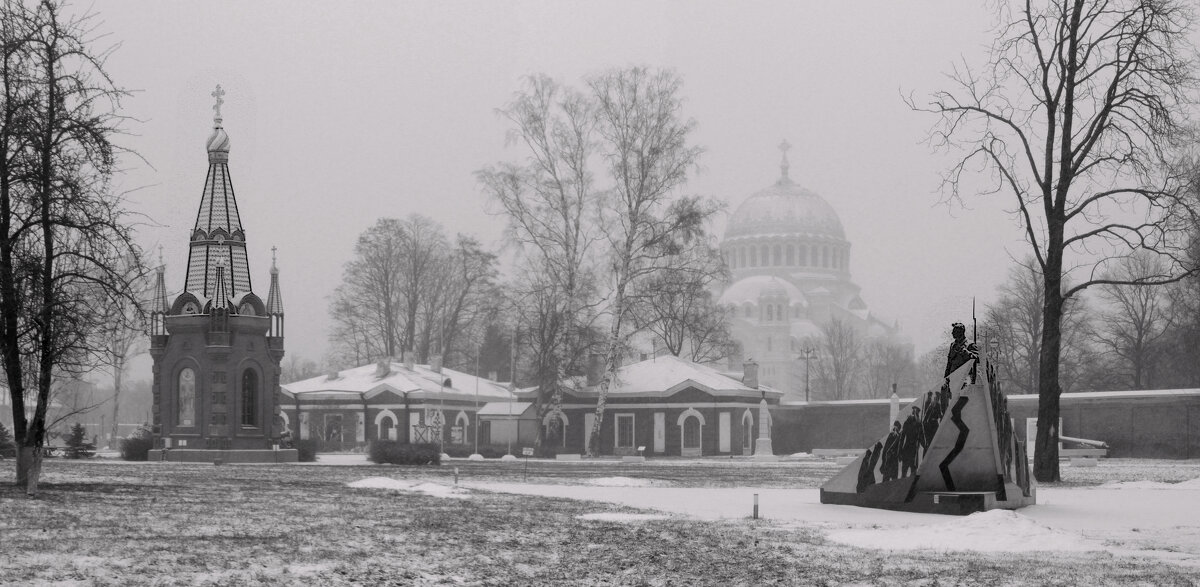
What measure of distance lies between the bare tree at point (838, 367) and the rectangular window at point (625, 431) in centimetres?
4305

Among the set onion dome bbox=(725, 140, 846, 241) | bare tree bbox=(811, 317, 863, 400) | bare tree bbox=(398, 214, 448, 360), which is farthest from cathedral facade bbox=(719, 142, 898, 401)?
bare tree bbox=(398, 214, 448, 360)

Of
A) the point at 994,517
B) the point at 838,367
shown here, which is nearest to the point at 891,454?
the point at 994,517

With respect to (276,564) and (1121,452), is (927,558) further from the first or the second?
(1121,452)

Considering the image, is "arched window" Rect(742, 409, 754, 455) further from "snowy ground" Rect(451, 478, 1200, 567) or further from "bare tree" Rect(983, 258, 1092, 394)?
"snowy ground" Rect(451, 478, 1200, 567)

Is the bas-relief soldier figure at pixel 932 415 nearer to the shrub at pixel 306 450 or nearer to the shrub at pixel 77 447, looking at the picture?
the shrub at pixel 306 450

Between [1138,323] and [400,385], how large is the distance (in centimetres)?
3498

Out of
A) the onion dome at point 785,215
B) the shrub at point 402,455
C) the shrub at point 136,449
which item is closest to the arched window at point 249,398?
the shrub at point 136,449

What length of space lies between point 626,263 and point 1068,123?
25.9 metres

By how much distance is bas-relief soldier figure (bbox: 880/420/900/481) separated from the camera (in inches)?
710

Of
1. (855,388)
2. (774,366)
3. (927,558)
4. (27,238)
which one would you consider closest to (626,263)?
(27,238)

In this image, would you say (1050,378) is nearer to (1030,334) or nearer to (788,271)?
(1030,334)

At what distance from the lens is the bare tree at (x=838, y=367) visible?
106 meters

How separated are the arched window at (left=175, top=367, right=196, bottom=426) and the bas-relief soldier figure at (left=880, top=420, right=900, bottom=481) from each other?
28.7m

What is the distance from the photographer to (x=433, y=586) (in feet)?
34.4
